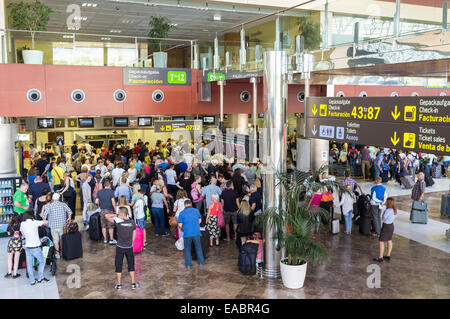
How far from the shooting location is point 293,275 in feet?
24.4

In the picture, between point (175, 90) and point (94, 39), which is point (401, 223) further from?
point (94, 39)

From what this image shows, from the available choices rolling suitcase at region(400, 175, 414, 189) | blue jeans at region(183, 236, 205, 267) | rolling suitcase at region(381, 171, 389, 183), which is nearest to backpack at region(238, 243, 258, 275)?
blue jeans at region(183, 236, 205, 267)

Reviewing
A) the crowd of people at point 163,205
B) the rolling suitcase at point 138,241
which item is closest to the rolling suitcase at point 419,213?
the crowd of people at point 163,205

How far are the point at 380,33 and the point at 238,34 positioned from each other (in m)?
6.54

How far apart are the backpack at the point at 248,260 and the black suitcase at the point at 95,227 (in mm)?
3798

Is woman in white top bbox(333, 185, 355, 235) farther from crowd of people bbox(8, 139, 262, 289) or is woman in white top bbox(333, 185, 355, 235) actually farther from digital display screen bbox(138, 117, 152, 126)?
digital display screen bbox(138, 117, 152, 126)

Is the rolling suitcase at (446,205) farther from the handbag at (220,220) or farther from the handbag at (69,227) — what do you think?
the handbag at (69,227)

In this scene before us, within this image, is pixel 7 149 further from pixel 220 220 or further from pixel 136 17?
pixel 136 17

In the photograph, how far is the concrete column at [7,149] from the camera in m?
11.8

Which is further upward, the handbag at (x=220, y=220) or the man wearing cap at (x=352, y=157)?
the man wearing cap at (x=352, y=157)

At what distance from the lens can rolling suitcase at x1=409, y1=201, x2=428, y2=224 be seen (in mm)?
11414

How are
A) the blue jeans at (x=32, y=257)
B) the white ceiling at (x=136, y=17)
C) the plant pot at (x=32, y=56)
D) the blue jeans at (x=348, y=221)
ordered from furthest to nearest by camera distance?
1. the white ceiling at (x=136, y=17)
2. the plant pot at (x=32, y=56)
3. the blue jeans at (x=348, y=221)
4. the blue jeans at (x=32, y=257)

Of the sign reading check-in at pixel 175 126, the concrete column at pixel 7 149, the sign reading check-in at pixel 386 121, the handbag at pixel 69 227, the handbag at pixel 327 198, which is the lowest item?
the handbag at pixel 69 227

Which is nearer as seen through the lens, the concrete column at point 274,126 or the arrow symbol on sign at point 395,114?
the arrow symbol on sign at point 395,114
